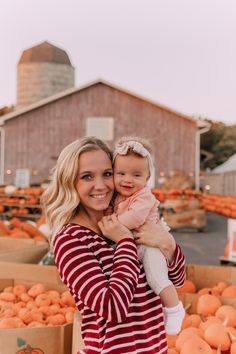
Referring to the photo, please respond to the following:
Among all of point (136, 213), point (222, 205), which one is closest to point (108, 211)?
point (136, 213)

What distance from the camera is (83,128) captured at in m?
21.3

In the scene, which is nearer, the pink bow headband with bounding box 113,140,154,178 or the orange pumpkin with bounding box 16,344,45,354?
the pink bow headband with bounding box 113,140,154,178

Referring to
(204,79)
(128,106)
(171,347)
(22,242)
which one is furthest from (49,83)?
(171,347)

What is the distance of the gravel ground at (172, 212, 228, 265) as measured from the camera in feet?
31.0

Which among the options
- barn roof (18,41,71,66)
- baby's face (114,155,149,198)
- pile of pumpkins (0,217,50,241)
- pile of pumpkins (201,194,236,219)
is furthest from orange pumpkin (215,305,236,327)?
barn roof (18,41,71,66)

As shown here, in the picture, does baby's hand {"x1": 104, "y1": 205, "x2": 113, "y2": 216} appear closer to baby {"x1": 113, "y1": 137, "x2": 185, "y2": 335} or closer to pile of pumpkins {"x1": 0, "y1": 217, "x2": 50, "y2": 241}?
baby {"x1": 113, "y1": 137, "x2": 185, "y2": 335}

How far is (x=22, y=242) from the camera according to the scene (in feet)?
16.8

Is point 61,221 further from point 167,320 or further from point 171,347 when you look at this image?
point 171,347

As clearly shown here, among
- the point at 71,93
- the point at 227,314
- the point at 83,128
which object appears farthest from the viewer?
the point at 71,93

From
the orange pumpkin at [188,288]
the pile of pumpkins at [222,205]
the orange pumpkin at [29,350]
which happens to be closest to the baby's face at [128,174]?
the orange pumpkin at [29,350]

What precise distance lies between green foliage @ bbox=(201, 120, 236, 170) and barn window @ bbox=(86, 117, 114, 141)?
2726 centimetres

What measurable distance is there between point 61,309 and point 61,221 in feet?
5.80

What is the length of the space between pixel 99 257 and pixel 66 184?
306mm

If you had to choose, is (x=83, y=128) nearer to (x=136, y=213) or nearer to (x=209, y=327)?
(x=209, y=327)
